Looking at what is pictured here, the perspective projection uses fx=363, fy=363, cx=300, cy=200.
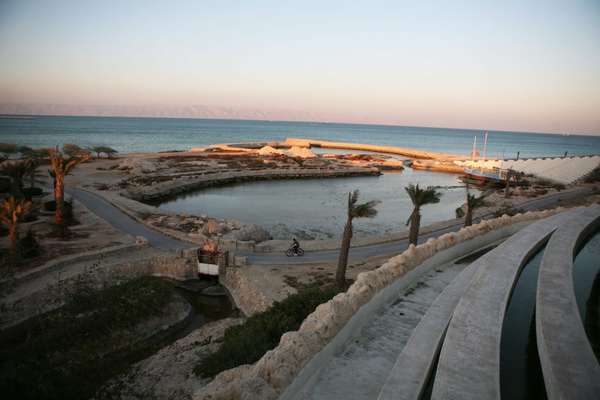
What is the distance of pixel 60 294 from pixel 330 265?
12.9 meters

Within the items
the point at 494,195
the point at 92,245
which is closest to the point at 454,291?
the point at 92,245

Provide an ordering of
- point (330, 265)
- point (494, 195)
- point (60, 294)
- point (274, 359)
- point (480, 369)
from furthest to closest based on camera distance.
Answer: point (494, 195) → point (330, 265) → point (60, 294) → point (480, 369) → point (274, 359)

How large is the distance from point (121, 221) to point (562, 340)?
26.6 metres

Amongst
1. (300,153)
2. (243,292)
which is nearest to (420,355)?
(243,292)

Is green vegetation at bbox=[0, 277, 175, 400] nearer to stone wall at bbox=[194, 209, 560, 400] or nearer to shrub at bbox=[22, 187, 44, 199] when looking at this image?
stone wall at bbox=[194, 209, 560, 400]

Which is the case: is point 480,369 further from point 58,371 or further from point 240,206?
point 240,206

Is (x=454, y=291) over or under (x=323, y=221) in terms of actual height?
over

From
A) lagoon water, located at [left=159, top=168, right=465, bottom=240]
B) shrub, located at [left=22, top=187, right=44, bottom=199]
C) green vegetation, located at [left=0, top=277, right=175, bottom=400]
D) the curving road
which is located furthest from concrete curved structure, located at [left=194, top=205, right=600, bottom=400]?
shrub, located at [left=22, top=187, right=44, bottom=199]

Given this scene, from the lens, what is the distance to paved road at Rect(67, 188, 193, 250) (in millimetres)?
22156

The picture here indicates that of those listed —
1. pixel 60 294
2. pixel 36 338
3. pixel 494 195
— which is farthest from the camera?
pixel 494 195

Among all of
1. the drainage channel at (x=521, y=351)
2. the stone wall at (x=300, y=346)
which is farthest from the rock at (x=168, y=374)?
the drainage channel at (x=521, y=351)

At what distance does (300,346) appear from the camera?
6.85m

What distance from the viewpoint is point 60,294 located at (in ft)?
52.5

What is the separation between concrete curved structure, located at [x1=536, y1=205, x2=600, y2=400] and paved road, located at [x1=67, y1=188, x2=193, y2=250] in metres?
18.0
